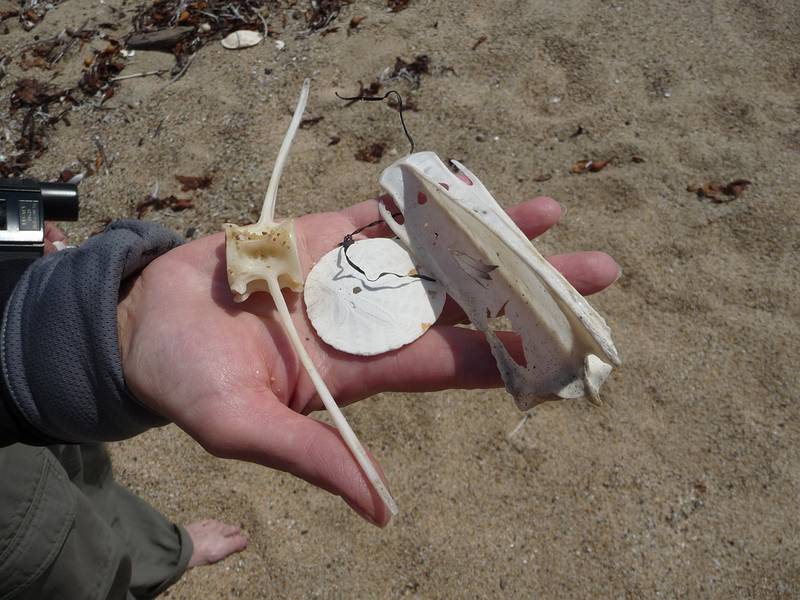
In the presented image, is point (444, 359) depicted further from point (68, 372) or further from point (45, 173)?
point (45, 173)

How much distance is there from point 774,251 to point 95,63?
2.98 meters

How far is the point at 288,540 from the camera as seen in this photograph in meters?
1.85

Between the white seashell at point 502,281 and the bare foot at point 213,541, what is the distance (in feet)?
3.26

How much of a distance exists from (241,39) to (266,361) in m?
2.25

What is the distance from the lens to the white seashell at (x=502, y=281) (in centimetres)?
125

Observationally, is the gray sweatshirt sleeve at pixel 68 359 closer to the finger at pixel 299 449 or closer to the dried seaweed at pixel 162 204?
the finger at pixel 299 449

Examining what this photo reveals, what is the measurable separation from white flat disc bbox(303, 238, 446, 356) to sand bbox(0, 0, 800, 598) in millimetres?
626

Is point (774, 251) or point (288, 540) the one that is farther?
point (774, 251)

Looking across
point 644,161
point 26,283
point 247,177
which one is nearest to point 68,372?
point 26,283

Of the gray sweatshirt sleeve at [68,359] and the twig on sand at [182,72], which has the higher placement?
the gray sweatshirt sleeve at [68,359]

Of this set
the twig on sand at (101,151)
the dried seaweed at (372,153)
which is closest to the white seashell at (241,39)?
the twig on sand at (101,151)

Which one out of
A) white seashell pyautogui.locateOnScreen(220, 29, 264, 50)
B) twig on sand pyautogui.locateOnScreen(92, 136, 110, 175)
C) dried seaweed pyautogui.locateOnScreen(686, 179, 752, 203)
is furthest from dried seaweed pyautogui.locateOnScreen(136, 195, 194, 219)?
dried seaweed pyautogui.locateOnScreen(686, 179, 752, 203)

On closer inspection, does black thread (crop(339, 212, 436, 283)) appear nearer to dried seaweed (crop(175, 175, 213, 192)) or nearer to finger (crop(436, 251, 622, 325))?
finger (crop(436, 251, 622, 325))

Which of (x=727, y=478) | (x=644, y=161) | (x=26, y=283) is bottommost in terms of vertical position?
(x=727, y=478)
